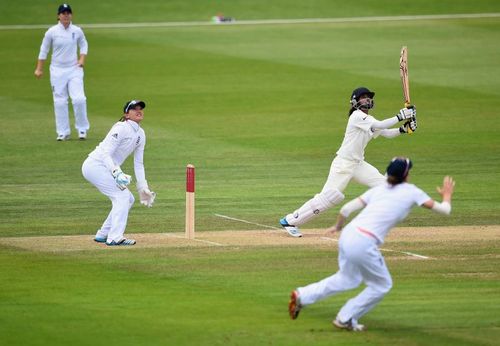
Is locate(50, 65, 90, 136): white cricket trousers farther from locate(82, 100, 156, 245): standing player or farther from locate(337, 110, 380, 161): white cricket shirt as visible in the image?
locate(337, 110, 380, 161): white cricket shirt

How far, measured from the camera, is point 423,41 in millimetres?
37781

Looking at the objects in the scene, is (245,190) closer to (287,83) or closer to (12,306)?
(12,306)

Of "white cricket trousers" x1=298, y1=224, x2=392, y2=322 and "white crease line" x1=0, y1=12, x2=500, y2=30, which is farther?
"white crease line" x1=0, y1=12, x2=500, y2=30

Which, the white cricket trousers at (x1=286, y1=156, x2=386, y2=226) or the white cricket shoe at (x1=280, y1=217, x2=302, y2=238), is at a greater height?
the white cricket trousers at (x1=286, y1=156, x2=386, y2=226)

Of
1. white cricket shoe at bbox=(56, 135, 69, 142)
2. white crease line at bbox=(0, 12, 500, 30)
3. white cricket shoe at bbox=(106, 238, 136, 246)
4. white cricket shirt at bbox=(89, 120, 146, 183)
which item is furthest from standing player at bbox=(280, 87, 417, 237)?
white crease line at bbox=(0, 12, 500, 30)

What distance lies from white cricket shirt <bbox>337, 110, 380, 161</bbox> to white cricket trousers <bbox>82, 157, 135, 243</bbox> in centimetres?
316

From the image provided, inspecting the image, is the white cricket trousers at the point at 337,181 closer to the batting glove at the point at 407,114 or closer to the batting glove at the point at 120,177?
the batting glove at the point at 407,114

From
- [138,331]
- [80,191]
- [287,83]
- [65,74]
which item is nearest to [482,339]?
[138,331]

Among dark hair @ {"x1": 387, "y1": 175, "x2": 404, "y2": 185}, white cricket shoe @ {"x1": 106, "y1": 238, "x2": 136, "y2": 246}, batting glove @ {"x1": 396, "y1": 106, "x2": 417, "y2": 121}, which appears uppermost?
batting glove @ {"x1": 396, "y1": 106, "x2": 417, "y2": 121}

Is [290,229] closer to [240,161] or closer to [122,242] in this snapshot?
[122,242]

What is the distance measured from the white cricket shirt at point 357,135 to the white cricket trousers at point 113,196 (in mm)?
3160

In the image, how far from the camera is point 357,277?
11.9m

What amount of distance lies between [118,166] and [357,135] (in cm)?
343

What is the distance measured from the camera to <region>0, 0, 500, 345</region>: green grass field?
41.6 ft
